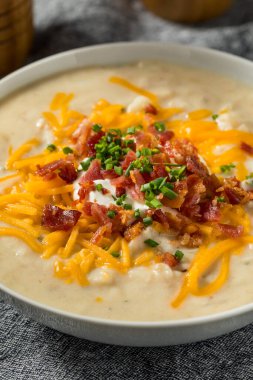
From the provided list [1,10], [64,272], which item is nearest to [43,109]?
[1,10]

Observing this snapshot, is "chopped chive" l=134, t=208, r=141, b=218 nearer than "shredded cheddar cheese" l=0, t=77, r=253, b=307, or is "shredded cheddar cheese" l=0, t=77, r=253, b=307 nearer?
"shredded cheddar cheese" l=0, t=77, r=253, b=307

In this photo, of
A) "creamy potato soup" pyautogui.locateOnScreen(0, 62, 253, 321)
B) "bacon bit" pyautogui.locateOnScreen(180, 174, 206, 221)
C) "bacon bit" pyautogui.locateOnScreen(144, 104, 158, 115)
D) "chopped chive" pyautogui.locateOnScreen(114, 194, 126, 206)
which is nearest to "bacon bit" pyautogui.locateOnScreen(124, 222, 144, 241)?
"creamy potato soup" pyautogui.locateOnScreen(0, 62, 253, 321)

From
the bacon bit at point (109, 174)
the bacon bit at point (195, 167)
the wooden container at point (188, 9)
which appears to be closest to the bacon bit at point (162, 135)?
the bacon bit at point (195, 167)

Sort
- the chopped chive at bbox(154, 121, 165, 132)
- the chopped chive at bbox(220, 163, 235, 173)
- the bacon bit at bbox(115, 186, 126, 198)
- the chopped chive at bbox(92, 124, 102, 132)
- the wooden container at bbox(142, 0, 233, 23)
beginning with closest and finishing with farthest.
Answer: the bacon bit at bbox(115, 186, 126, 198)
the chopped chive at bbox(220, 163, 235, 173)
the chopped chive at bbox(92, 124, 102, 132)
the chopped chive at bbox(154, 121, 165, 132)
the wooden container at bbox(142, 0, 233, 23)

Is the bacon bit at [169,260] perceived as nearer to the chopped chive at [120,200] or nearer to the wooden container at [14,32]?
the chopped chive at [120,200]

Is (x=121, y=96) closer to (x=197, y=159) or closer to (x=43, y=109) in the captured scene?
(x=43, y=109)

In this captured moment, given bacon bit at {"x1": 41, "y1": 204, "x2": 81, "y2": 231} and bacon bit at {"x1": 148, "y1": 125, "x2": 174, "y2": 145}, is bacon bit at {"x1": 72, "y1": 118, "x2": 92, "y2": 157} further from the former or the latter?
bacon bit at {"x1": 41, "y1": 204, "x2": 81, "y2": 231}

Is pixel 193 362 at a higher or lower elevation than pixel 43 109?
lower
